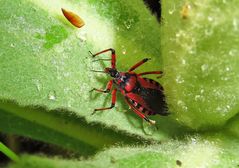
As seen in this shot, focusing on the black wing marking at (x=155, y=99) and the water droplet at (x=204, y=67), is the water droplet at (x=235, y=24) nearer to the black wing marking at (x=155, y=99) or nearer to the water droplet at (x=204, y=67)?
the water droplet at (x=204, y=67)

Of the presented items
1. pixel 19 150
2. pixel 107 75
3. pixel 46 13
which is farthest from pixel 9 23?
pixel 19 150

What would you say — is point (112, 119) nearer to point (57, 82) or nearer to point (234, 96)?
point (57, 82)

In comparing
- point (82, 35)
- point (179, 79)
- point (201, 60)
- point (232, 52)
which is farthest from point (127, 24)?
point (232, 52)

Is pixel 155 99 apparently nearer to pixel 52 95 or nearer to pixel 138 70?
pixel 138 70

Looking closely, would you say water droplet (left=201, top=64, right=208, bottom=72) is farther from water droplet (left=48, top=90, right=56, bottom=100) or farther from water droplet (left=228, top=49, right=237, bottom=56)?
water droplet (left=48, top=90, right=56, bottom=100)

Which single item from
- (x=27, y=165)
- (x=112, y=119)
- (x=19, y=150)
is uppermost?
(x=112, y=119)

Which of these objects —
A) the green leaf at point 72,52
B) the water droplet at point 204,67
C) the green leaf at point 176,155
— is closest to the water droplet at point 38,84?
the green leaf at point 72,52
